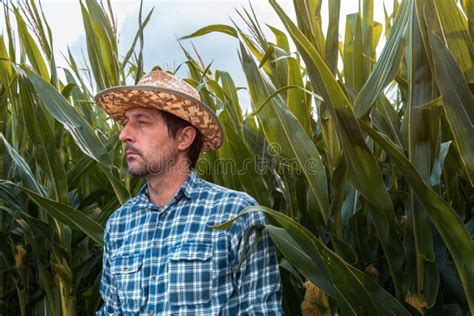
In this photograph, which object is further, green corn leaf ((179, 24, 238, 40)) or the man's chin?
green corn leaf ((179, 24, 238, 40))

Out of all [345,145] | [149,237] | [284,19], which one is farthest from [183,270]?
[284,19]

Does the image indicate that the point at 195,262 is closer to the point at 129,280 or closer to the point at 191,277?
the point at 191,277

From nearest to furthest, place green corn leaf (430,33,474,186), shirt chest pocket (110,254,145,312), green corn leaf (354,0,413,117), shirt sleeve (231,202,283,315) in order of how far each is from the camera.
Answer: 1. green corn leaf (430,33,474,186)
2. green corn leaf (354,0,413,117)
3. shirt sleeve (231,202,283,315)
4. shirt chest pocket (110,254,145,312)

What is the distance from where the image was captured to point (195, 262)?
1448 mm

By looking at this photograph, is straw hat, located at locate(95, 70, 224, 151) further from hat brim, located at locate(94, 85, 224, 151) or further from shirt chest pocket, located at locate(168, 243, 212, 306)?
shirt chest pocket, located at locate(168, 243, 212, 306)

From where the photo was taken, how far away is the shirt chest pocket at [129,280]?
1514mm

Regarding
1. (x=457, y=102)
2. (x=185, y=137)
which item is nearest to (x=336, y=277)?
(x=457, y=102)

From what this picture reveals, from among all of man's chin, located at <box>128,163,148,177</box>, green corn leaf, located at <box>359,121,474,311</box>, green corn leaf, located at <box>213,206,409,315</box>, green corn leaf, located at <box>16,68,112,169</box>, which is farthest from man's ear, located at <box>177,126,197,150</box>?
green corn leaf, located at <box>359,121,474,311</box>

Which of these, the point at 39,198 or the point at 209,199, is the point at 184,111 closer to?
the point at 209,199

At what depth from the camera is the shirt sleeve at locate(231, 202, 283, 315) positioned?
140 centimetres

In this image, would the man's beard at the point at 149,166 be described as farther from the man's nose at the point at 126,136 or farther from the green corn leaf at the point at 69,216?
the green corn leaf at the point at 69,216

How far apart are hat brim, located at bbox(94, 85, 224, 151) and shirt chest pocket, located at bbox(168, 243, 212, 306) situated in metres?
0.33

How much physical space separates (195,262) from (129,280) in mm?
184

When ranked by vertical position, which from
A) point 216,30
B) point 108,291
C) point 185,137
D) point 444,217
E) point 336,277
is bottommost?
point 108,291
